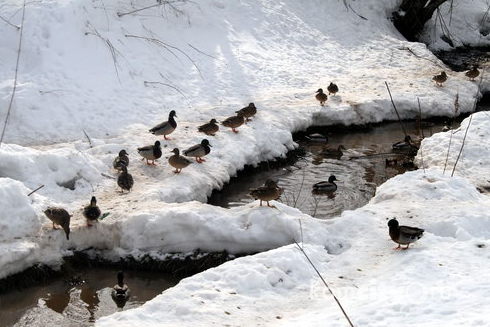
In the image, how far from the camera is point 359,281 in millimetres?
8500

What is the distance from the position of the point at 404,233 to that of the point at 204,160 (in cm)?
531

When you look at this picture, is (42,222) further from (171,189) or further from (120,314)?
(120,314)

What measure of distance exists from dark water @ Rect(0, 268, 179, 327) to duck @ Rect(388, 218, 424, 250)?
3.21 m

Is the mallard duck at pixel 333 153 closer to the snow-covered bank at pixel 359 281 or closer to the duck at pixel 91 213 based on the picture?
the snow-covered bank at pixel 359 281

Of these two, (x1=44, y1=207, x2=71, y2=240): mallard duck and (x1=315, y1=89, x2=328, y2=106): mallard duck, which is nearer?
(x1=44, y1=207, x2=71, y2=240): mallard duck

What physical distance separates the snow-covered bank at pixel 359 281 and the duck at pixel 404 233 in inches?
6.9

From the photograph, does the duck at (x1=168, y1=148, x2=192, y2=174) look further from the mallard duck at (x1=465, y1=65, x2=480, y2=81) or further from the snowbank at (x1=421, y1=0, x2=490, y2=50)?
the snowbank at (x1=421, y1=0, x2=490, y2=50)

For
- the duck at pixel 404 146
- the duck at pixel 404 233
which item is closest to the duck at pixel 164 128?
the duck at pixel 404 146

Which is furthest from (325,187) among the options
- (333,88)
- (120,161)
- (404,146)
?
(333,88)

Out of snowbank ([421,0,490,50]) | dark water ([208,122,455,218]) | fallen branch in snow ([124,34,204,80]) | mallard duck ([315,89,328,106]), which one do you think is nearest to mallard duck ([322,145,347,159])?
dark water ([208,122,455,218])

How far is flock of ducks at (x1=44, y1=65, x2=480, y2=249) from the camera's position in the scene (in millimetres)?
9984

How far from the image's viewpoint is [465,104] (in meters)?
18.2

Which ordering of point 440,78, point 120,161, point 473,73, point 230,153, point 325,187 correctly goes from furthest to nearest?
point 473,73 < point 440,78 < point 230,153 < point 325,187 < point 120,161

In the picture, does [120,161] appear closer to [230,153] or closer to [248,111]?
[230,153]
